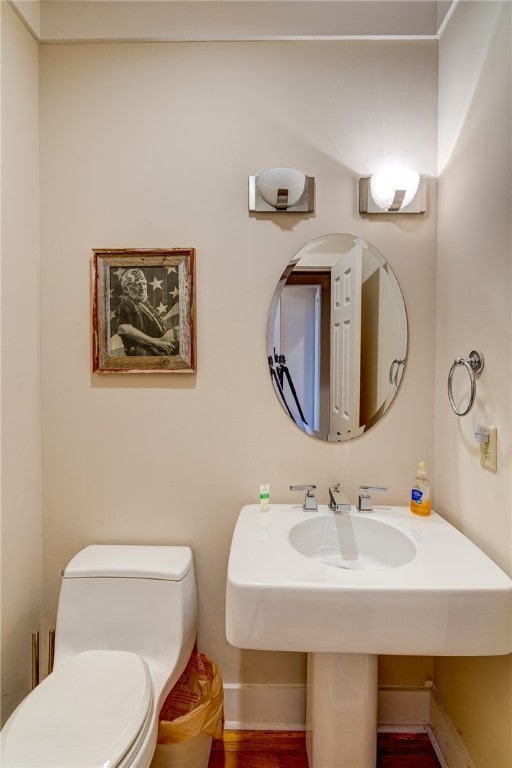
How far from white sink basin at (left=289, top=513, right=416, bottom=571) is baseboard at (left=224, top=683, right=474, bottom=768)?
538 millimetres

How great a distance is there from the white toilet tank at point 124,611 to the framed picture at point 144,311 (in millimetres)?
674

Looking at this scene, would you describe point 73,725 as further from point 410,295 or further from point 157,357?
point 410,295

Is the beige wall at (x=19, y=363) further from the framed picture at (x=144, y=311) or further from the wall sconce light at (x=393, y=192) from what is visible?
the wall sconce light at (x=393, y=192)

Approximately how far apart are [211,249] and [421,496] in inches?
43.6

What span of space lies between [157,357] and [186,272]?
1.04 ft

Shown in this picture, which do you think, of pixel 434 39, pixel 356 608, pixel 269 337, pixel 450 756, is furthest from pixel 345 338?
pixel 450 756

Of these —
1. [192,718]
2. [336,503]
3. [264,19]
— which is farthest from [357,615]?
[264,19]

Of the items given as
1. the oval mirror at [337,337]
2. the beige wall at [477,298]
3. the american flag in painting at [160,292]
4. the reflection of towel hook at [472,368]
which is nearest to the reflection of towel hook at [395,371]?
the oval mirror at [337,337]

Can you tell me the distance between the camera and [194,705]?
1.38 metres

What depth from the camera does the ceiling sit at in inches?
55.8

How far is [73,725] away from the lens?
0.96 m

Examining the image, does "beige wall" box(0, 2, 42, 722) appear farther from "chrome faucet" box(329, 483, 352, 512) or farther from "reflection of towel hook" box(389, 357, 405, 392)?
"reflection of towel hook" box(389, 357, 405, 392)

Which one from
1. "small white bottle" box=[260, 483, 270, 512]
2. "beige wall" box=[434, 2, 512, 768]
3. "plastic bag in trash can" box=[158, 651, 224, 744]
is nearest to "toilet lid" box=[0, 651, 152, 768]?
"plastic bag in trash can" box=[158, 651, 224, 744]

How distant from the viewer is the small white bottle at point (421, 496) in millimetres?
1361
